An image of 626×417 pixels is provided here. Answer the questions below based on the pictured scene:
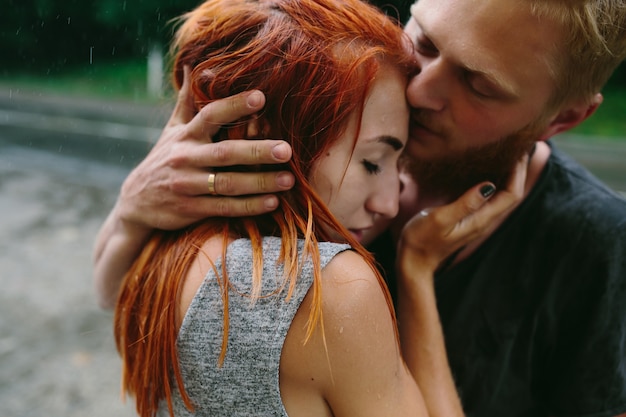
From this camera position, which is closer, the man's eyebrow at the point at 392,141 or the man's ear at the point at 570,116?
the man's eyebrow at the point at 392,141

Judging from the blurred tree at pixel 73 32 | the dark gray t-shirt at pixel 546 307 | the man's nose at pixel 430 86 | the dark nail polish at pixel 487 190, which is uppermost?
the man's nose at pixel 430 86

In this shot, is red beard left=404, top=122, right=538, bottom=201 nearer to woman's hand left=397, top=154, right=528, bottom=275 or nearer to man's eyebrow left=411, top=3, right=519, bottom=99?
woman's hand left=397, top=154, right=528, bottom=275

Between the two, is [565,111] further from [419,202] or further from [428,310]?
[428,310]

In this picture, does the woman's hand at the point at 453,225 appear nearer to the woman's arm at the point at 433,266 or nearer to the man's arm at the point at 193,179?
the woman's arm at the point at 433,266

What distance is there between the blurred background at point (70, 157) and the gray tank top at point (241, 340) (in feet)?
3.30

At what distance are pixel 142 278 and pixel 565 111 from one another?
4.97 feet

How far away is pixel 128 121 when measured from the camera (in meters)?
11.6

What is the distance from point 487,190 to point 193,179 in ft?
3.11

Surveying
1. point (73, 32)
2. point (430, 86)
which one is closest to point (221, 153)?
point (430, 86)

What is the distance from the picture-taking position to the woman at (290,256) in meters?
1.30

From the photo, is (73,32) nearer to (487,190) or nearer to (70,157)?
(70,157)

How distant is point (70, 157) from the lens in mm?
9086

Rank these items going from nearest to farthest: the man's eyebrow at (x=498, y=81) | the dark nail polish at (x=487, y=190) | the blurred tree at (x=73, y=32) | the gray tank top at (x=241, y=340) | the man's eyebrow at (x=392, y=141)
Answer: the gray tank top at (x=241, y=340) → the man's eyebrow at (x=392, y=141) → the man's eyebrow at (x=498, y=81) → the dark nail polish at (x=487, y=190) → the blurred tree at (x=73, y=32)

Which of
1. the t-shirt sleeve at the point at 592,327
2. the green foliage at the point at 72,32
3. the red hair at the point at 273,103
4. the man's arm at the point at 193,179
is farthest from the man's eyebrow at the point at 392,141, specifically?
the green foliage at the point at 72,32
